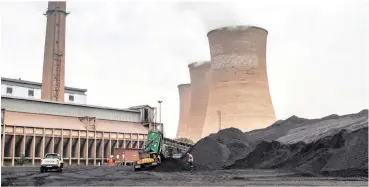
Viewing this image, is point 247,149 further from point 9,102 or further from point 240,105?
point 9,102

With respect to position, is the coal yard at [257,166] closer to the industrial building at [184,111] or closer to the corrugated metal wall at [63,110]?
the corrugated metal wall at [63,110]

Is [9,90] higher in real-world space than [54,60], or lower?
lower

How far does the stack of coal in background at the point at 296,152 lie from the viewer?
13.5 m

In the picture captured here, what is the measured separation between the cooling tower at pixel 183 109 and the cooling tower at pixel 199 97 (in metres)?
2.02

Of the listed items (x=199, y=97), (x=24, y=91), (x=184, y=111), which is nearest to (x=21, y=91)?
(x=24, y=91)

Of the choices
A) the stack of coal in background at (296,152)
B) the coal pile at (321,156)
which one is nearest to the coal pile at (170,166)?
the stack of coal in background at (296,152)

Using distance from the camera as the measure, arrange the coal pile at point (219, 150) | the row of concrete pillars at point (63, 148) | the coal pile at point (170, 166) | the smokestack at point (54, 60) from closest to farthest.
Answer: the coal pile at point (170, 166) → the coal pile at point (219, 150) → the row of concrete pillars at point (63, 148) → the smokestack at point (54, 60)

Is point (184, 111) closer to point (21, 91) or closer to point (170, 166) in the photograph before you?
point (21, 91)

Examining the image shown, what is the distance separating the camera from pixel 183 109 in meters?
51.2

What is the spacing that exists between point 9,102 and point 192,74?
65.9 feet

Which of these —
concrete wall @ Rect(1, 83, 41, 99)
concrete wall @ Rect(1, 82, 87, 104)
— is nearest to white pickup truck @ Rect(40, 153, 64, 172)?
concrete wall @ Rect(1, 82, 87, 104)

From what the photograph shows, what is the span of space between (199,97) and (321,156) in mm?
29192

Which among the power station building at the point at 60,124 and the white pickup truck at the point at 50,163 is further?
the power station building at the point at 60,124

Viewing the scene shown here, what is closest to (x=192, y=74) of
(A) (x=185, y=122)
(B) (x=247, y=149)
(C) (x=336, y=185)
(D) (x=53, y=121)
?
(A) (x=185, y=122)
